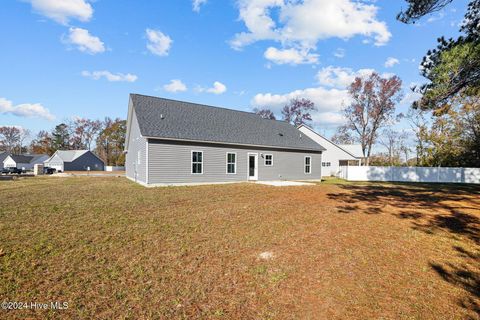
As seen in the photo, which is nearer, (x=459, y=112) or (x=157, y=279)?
(x=157, y=279)

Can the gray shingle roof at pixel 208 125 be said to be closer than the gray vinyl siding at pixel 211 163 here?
No

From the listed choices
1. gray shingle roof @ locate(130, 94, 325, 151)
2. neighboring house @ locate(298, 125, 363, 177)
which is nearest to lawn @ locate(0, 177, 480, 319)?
gray shingle roof @ locate(130, 94, 325, 151)

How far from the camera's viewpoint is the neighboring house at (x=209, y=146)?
15258 mm

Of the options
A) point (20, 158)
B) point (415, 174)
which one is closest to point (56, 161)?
point (20, 158)

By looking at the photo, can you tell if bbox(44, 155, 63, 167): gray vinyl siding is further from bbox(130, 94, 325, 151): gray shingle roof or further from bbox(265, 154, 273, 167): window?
bbox(265, 154, 273, 167): window

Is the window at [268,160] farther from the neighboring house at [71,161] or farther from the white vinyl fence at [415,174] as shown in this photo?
the neighboring house at [71,161]

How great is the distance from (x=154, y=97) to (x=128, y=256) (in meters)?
16.2

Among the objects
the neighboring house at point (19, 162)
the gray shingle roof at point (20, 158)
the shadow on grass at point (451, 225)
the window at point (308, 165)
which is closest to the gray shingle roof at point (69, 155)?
→ the neighboring house at point (19, 162)

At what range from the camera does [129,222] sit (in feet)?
22.4

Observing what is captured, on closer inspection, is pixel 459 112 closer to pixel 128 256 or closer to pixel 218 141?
pixel 218 141

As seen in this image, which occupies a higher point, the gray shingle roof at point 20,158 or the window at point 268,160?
the gray shingle roof at point 20,158

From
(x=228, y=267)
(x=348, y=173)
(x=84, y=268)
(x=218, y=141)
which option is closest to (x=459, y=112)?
(x=348, y=173)

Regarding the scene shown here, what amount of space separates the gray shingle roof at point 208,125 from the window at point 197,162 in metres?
0.98

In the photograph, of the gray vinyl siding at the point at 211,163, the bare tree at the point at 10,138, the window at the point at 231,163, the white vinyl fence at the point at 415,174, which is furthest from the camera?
the bare tree at the point at 10,138
